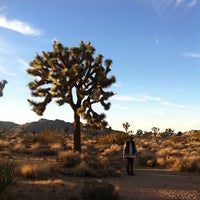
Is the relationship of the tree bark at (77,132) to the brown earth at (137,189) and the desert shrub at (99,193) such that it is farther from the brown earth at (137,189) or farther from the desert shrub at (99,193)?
the desert shrub at (99,193)

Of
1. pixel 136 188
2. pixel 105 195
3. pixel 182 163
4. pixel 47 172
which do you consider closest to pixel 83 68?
pixel 182 163

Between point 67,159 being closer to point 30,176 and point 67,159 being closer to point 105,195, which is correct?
point 30,176

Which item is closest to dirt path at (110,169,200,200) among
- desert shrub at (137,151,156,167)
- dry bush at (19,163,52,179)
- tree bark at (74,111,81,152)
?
dry bush at (19,163,52,179)

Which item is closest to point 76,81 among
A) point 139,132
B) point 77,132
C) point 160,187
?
point 77,132

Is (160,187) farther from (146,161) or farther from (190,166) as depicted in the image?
(146,161)

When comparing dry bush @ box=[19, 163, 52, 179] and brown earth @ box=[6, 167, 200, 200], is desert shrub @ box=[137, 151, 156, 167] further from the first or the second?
dry bush @ box=[19, 163, 52, 179]

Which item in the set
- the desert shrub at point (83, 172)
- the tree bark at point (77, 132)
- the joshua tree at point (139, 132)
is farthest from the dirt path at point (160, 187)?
the joshua tree at point (139, 132)

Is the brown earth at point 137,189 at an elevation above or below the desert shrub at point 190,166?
below

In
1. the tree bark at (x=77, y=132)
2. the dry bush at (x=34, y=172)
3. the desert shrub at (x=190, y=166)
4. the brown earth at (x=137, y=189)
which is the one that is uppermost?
the tree bark at (x=77, y=132)

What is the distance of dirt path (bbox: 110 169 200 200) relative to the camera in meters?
9.75

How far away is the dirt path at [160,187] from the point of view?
9.75 metres

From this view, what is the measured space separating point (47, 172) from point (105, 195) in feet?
15.0

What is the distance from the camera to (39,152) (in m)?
22.9

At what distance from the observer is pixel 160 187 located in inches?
451
